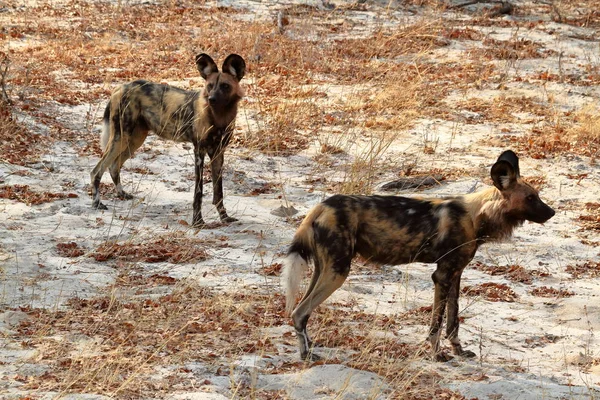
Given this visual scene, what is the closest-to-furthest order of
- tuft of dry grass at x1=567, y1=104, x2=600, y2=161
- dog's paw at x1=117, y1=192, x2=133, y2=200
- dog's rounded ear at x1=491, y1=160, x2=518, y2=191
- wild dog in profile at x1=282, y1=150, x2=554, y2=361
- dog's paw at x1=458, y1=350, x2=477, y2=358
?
1. wild dog in profile at x1=282, y1=150, x2=554, y2=361
2. dog's rounded ear at x1=491, y1=160, x2=518, y2=191
3. dog's paw at x1=458, y1=350, x2=477, y2=358
4. dog's paw at x1=117, y1=192, x2=133, y2=200
5. tuft of dry grass at x1=567, y1=104, x2=600, y2=161

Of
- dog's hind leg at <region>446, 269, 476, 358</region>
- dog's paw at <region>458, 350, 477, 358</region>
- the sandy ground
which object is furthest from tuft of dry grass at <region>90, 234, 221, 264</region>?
dog's paw at <region>458, 350, 477, 358</region>

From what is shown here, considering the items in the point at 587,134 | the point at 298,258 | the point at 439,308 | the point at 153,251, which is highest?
the point at 298,258

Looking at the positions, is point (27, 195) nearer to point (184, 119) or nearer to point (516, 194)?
point (184, 119)

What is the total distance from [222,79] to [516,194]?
304 cm

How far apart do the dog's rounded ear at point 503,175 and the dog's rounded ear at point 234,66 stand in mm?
2924

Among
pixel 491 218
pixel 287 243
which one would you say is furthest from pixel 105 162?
pixel 491 218

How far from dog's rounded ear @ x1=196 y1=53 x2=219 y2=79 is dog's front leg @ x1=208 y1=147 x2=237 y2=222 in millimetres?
618

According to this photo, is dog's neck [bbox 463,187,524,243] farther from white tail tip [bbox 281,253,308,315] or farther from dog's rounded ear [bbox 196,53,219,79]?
dog's rounded ear [bbox 196,53,219,79]

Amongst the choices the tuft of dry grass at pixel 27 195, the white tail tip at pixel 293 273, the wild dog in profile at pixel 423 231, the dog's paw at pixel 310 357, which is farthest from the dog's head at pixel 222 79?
the dog's paw at pixel 310 357

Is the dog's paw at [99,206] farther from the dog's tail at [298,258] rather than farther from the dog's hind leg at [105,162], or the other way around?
the dog's tail at [298,258]

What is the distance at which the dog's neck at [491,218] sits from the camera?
17.3 ft

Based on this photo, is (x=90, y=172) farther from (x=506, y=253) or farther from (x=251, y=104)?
(x=506, y=253)

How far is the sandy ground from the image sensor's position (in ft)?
15.8

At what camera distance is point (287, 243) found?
704 cm
